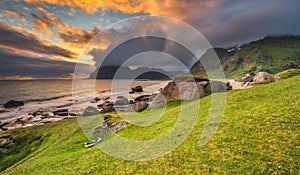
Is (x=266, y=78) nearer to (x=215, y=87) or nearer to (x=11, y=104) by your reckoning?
(x=215, y=87)

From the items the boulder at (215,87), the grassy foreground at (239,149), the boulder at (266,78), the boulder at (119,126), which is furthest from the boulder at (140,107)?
the boulder at (266,78)

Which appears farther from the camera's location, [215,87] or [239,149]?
[215,87]

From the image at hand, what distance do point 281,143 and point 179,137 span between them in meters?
10.7

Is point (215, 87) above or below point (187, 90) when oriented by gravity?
above

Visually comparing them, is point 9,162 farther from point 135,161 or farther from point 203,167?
point 203,167

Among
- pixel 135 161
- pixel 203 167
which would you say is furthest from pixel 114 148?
pixel 203 167

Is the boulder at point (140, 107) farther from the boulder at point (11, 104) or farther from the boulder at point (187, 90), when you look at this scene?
the boulder at point (11, 104)

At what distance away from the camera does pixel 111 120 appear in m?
44.4

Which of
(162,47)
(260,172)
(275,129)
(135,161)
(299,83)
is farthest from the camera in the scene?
(162,47)

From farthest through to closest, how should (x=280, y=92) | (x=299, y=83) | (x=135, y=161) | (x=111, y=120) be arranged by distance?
(x=111, y=120) → (x=299, y=83) → (x=280, y=92) → (x=135, y=161)

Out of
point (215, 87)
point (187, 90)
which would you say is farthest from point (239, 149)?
point (215, 87)

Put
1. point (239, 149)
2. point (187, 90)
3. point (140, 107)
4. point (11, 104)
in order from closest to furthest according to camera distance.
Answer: point (239, 149), point (187, 90), point (140, 107), point (11, 104)

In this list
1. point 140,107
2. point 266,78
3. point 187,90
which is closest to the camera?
point 266,78

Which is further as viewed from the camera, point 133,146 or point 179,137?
point 133,146
